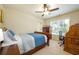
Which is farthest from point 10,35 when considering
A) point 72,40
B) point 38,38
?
point 72,40

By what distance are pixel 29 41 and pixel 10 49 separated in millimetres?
337

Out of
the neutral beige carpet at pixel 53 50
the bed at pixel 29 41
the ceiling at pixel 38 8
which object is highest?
the ceiling at pixel 38 8

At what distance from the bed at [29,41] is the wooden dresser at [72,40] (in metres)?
0.35

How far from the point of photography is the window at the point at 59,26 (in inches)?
68.8

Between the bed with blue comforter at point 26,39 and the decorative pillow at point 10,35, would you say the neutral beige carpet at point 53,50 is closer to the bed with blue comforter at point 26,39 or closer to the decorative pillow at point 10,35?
the bed with blue comforter at point 26,39

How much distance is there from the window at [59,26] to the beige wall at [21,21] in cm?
23

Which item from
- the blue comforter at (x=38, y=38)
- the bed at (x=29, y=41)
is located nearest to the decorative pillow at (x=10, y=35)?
the bed at (x=29, y=41)

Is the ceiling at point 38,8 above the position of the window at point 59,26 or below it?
above

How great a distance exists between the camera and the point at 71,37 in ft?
5.80

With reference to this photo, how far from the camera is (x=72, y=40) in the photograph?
1.76m

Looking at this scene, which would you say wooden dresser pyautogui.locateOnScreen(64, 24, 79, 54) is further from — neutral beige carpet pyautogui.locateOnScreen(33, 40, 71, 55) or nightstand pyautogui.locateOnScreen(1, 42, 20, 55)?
nightstand pyautogui.locateOnScreen(1, 42, 20, 55)

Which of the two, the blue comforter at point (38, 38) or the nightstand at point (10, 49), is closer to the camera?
the nightstand at point (10, 49)
